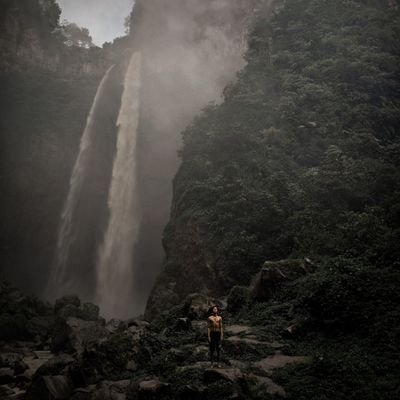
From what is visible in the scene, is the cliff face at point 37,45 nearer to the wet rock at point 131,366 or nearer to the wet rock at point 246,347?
the wet rock at point 131,366

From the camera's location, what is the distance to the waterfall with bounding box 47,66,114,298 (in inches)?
1367

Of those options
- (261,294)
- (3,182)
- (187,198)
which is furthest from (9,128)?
(261,294)

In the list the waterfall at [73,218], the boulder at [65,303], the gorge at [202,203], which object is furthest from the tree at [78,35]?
the boulder at [65,303]

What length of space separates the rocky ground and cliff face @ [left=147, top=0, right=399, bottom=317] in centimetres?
412

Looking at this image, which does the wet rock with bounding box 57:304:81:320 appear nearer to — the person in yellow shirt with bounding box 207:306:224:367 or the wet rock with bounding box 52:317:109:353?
the wet rock with bounding box 52:317:109:353

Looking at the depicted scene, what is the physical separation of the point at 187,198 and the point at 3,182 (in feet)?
78.2

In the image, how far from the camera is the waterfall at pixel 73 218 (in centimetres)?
3472

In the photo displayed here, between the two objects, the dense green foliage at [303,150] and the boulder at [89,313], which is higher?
the dense green foliage at [303,150]

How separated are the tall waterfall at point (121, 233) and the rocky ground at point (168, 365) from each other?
48.9 ft

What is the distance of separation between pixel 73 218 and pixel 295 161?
23271mm

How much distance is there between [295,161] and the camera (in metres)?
23.9

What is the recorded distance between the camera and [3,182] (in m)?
38.8

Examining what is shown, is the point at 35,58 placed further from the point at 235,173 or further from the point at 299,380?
the point at 299,380

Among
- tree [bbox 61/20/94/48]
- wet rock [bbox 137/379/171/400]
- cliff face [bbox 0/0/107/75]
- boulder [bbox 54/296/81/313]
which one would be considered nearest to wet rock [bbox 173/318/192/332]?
wet rock [bbox 137/379/171/400]
